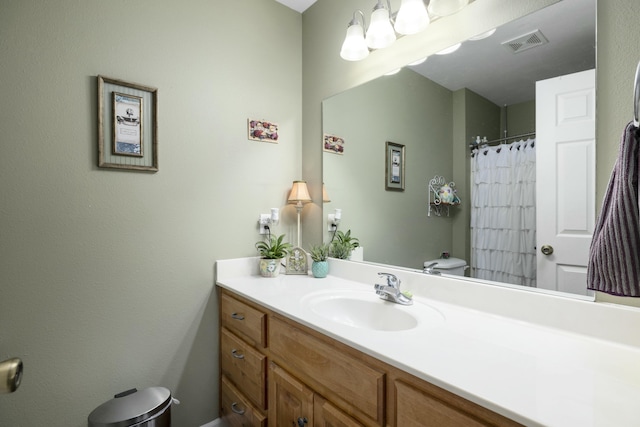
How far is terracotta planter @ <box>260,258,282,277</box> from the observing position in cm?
178

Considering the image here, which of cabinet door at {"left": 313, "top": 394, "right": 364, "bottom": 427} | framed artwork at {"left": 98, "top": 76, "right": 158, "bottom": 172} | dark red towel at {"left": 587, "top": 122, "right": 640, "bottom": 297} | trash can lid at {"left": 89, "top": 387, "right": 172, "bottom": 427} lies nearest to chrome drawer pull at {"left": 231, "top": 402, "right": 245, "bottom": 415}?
trash can lid at {"left": 89, "top": 387, "right": 172, "bottom": 427}

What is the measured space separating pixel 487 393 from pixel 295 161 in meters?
1.70

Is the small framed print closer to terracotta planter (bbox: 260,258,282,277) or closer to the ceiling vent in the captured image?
terracotta planter (bbox: 260,258,282,277)

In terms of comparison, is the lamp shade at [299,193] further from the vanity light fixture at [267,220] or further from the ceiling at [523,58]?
the ceiling at [523,58]

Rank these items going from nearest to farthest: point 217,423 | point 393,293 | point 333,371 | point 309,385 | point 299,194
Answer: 1. point 333,371
2. point 309,385
3. point 393,293
4. point 217,423
5. point 299,194

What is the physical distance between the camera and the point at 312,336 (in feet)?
3.48

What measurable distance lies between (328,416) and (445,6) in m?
1.55

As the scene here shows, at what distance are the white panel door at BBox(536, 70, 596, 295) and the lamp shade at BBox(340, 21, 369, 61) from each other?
82cm

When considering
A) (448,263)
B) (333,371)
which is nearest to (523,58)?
(448,263)

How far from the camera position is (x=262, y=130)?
1.91 metres

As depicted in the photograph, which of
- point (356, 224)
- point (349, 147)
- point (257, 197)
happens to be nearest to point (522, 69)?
point (349, 147)

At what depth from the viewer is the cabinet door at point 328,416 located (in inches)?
36.1

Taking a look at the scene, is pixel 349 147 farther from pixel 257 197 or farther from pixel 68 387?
pixel 68 387

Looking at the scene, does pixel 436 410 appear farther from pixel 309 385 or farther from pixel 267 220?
pixel 267 220
